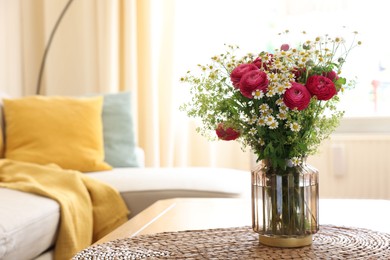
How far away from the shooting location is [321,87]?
142 centimetres

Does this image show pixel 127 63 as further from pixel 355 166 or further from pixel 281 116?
pixel 281 116

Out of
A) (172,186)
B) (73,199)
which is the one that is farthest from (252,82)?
(172,186)

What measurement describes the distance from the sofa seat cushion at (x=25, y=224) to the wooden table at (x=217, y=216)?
389 millimetres

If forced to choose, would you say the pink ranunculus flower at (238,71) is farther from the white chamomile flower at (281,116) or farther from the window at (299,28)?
the window at (299,28)

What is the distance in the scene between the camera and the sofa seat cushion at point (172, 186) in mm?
2807

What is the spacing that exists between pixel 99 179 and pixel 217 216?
3.41 feet

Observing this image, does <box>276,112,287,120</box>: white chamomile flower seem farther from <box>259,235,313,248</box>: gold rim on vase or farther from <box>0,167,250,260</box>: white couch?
<box>0,167,250,260</box>: white couch

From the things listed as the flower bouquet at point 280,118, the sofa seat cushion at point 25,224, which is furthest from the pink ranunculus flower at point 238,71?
the sofa seat cushion at point 25,224

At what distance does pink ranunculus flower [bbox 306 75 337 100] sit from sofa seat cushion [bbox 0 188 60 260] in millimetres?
1118

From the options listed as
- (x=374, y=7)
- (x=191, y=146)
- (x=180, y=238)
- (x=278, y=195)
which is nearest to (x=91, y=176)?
(x=191, y=146)

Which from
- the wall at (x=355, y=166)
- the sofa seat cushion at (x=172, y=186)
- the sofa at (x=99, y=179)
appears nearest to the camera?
the sofa at (x=99, y=179)

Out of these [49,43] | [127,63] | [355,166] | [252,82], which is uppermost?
[49,43]

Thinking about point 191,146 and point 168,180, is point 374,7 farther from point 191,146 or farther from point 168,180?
point 168,180

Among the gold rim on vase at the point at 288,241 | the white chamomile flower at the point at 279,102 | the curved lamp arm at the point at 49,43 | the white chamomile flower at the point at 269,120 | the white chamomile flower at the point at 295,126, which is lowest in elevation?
the gold rim on vase at the point at 288,241
